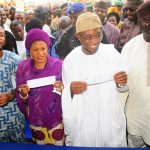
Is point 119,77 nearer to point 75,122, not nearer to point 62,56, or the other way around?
point 75,122

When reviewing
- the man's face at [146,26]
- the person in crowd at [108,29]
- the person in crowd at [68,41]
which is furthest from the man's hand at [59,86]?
the person in crowd at [108,29]

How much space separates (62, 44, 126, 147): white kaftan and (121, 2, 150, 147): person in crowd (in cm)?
13

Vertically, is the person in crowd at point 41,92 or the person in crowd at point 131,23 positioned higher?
the person in crowd at point 131,23

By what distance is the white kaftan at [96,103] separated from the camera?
285 centimetres

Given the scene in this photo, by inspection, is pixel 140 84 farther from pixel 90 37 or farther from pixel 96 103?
pixel 90 37

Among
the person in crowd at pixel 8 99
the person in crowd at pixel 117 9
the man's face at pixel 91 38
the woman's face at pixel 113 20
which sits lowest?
the person in crowd at pixel 8 99

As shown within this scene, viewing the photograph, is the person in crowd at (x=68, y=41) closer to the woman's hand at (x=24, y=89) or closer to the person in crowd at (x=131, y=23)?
the person in crowd at (x=131, y=23)

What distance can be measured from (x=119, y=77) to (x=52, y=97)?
0.69 meters

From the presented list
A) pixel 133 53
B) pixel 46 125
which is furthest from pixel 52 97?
pixel 133 53

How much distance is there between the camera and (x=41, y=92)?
3.08 meters

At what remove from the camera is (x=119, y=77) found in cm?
276

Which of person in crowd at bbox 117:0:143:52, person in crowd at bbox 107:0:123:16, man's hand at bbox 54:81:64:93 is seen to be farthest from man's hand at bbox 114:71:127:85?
person in crowd at bbox 107:0:123:16

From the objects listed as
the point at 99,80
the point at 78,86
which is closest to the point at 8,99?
the point at 78,86

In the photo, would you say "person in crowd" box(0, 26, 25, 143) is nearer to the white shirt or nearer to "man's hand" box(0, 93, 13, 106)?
"man's hand" box(0, 93, 13, 106)
